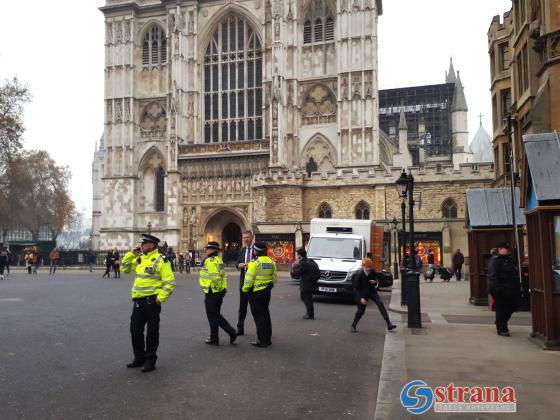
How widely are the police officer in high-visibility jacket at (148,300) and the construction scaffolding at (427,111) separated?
57.7m

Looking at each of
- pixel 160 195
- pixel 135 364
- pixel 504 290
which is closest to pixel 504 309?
pixel 504 290

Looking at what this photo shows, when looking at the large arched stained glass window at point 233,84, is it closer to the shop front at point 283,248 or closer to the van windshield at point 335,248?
the shop front at point 283,248

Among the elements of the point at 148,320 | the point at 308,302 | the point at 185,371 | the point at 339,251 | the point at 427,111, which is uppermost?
the point at 427,111

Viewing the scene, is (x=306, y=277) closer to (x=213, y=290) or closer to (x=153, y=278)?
(x=213, y=290)

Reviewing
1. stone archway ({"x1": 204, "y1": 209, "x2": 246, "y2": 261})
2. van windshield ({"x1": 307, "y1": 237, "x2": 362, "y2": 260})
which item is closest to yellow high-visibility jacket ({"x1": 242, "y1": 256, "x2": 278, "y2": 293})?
van windshield ({"x1": 307, "y1": 237, "x2": 362, "y2": 260})

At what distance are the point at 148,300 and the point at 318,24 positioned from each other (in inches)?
1540

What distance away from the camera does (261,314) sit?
329 inches

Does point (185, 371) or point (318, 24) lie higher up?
point (318, 24)

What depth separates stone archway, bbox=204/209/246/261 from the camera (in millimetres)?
43000

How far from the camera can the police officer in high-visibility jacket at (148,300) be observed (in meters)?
6.48

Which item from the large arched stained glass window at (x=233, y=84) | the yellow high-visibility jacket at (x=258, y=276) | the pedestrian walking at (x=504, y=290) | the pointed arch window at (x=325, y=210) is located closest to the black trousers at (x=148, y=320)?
the yellow high-visibility jacket at (x=258, y=276)

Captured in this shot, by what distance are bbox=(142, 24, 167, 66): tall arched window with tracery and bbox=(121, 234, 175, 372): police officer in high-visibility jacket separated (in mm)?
41865

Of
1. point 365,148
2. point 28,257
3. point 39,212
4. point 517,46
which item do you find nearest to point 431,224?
point 365,148

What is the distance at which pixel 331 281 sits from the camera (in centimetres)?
1536
